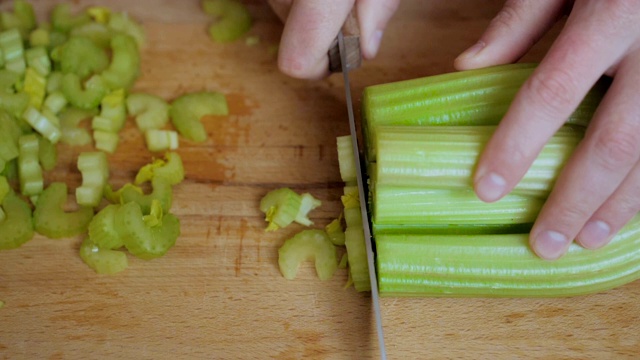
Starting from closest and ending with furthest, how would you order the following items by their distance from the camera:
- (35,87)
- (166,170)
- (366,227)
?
(366,227) → (166,170) → (35,87)

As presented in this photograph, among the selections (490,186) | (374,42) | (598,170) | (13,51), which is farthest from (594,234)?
(13,51)

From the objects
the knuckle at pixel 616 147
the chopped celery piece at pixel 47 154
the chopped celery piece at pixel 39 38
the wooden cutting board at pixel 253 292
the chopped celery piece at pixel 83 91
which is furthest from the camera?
the chopped celery piece at pixel 39 38

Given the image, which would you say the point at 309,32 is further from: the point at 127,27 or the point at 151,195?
the point at 127,27

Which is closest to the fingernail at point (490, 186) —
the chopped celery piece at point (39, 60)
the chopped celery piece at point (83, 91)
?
the chopped celery piece at point (83, 91)

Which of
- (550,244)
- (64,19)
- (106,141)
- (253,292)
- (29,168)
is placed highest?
(64,19)

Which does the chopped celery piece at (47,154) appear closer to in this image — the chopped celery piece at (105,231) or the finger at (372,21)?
the chopped celery piece at (105,231)

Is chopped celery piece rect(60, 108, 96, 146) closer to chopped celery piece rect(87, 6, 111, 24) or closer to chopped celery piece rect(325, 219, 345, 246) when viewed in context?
chopped celery piece rect(87, 6, 111, 24)
